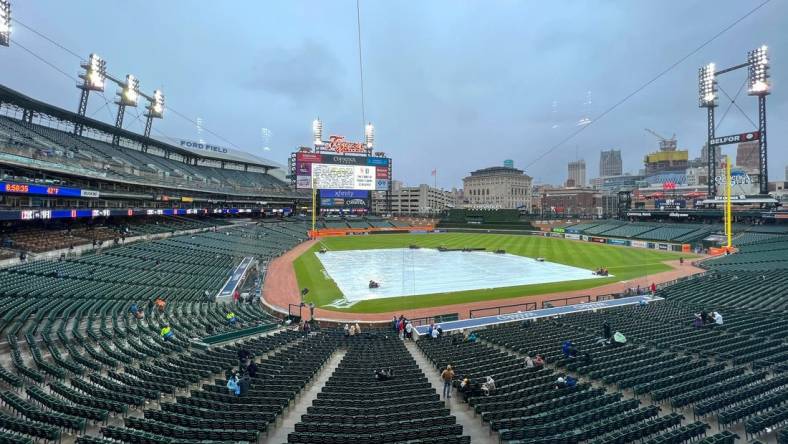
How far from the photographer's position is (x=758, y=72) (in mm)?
52031

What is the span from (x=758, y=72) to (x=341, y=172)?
238ft

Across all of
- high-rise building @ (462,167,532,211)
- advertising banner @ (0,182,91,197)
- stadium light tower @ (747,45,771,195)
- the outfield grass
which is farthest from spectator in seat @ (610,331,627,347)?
high-rise building @ (462,167,532,211)

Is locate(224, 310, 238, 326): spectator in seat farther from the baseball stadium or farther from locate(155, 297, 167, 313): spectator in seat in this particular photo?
locate(155, 297, 167, 313): spectator in seat

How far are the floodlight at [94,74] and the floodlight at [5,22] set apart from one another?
→ 13.4 metres

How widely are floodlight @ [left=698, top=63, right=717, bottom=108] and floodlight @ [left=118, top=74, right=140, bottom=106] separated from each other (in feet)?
290

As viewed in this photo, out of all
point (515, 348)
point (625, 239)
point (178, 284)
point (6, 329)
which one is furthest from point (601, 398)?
point (625, 239)

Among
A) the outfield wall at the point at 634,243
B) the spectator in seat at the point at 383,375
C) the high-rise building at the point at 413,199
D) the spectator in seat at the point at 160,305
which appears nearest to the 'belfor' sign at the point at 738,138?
the outfield wall at the point at 634,243

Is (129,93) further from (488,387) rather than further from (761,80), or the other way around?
(761,80)

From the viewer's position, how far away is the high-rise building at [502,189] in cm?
17262

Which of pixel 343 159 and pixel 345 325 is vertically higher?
pixel 343 159

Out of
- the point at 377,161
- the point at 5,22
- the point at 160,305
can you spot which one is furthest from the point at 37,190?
the point at 377,161

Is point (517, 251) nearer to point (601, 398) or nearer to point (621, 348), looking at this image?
point (621, 348)

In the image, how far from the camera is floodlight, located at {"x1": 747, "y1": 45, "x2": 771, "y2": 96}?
169ft

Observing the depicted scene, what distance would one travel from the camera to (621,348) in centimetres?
1555
